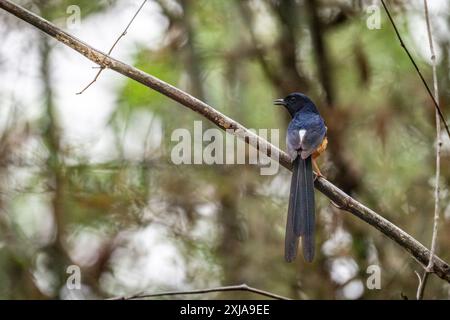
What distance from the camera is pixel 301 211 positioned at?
3752 millimetres

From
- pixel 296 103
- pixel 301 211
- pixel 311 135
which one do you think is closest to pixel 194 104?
pixel 301 211

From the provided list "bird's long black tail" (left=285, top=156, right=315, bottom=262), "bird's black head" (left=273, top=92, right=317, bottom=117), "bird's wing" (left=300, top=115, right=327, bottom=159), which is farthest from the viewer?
"bird's black head" (left=273, top=92, right=317, bottom=117)

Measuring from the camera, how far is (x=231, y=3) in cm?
690

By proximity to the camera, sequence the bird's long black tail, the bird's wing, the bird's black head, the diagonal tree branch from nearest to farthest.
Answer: the diagonal tree branch < the bird's long black tail < the bird's wing < the bird's black head

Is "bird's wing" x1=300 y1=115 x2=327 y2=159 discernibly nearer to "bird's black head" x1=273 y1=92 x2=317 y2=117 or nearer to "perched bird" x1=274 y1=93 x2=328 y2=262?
"perched bird" x1=274 y1=93 x2=328 y2=262

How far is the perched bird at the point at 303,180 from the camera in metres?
3.53

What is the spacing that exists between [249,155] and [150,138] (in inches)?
37.2

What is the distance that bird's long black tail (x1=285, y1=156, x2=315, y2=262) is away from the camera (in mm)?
3471

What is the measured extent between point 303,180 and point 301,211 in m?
0.26

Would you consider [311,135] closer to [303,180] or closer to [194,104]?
[303,180]

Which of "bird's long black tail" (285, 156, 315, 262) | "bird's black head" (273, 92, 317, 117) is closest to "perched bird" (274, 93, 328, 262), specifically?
"bird's long black tail" (285, 156, 315, 262)

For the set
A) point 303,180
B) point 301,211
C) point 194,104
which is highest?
point 194,104
